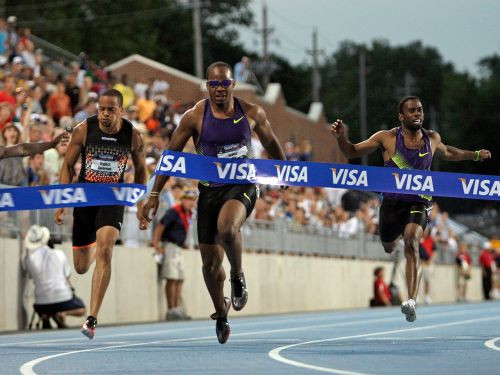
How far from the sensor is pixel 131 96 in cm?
3534

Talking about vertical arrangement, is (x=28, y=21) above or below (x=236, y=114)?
above

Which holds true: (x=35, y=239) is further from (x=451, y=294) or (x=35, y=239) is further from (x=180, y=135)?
(x=451, y=294)

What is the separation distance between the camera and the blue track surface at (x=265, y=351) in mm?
11820

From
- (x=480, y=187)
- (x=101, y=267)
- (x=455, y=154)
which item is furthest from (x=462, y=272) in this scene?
(x=101, y=267)

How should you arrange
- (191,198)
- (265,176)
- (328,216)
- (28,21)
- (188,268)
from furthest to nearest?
(28,21), (328,216), (188,268), (191,198), (265,176)

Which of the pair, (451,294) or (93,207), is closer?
(93,207)

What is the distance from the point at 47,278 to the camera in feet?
73.1

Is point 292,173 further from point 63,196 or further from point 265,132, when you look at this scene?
point 63,196

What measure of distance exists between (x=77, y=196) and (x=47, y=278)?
693 centimetres

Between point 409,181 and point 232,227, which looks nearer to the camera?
point 232,227

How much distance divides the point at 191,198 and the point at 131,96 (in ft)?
30.7

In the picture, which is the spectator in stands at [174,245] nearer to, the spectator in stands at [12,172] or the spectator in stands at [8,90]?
the spectator in stands at [8,90]

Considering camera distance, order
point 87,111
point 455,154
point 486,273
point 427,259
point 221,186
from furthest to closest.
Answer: point 486,273 → point 427,259 → point 87,111 → point 455,154 → point 221,186

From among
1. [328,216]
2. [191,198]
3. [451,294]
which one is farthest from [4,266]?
[451,294]
